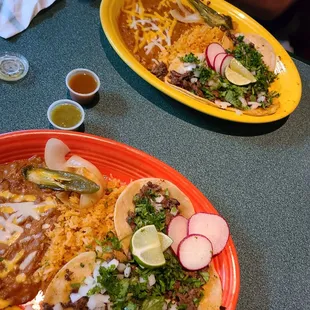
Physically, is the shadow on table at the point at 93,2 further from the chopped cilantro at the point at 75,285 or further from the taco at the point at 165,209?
the chopped cilantro at the point at 75,285

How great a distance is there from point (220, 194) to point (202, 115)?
578 mm

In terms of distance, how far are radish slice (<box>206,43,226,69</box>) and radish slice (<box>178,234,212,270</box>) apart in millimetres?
1385

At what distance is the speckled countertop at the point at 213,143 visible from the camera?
243 centimetres

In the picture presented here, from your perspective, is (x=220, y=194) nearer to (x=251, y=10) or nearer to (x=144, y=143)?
(x=144, y=143)

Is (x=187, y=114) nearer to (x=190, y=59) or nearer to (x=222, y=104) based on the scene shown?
(x=222, y=104)

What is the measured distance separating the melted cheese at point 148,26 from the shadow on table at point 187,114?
0.78 ft

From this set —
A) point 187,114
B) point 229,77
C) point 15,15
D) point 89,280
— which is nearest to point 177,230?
point 89,280

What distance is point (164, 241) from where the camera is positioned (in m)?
2.13

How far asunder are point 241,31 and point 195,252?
2029 mm

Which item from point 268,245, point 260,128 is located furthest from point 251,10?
point 268,245

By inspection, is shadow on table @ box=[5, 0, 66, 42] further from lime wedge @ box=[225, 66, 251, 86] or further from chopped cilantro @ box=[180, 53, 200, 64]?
lime wedge @ box=[225, 66, 251, 86]

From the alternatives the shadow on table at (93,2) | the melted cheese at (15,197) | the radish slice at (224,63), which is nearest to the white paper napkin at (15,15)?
the shadow on table at (93,2)

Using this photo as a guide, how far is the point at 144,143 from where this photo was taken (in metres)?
2.70

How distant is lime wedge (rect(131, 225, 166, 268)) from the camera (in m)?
2.05
